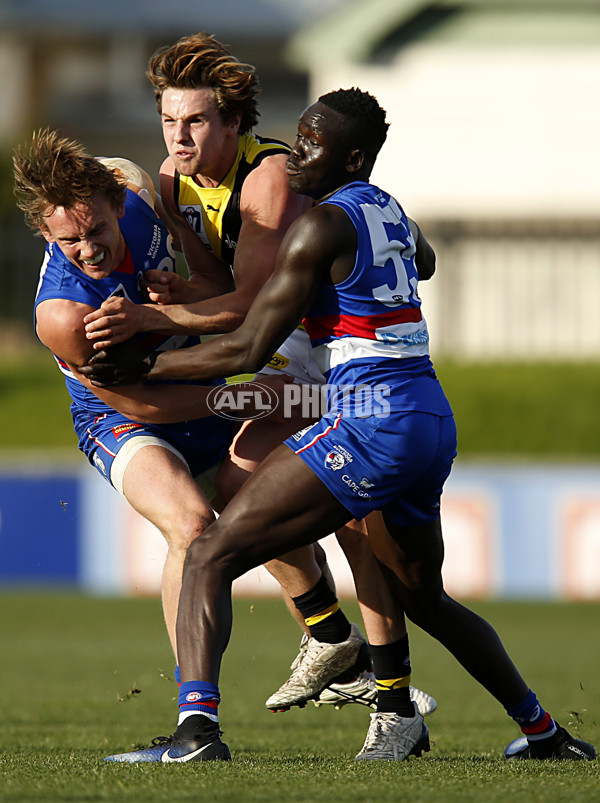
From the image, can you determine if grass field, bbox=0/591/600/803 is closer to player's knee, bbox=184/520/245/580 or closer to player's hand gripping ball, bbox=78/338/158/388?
player's knee, bbox=184/520/245/580

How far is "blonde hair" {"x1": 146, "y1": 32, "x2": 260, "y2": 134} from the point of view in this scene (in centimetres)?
505

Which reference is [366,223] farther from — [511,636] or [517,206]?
[517,206]

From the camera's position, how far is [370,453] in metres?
4.47

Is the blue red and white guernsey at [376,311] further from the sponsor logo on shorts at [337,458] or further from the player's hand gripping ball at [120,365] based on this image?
the player's hand gripping ball at [120,365]

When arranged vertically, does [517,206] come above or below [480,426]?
above

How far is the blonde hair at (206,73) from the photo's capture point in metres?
5.05

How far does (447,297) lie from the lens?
20.3 metres

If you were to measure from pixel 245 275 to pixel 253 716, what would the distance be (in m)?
2.99

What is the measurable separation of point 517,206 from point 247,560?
53.4ft

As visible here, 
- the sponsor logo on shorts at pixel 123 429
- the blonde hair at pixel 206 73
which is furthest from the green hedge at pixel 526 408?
the blonde hair at pixel 206 73

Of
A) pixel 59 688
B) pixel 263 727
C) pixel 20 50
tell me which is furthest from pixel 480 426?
pixel 20 50

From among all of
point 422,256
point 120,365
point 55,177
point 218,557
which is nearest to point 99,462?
point 120,365

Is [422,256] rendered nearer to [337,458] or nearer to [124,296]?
[337,458]

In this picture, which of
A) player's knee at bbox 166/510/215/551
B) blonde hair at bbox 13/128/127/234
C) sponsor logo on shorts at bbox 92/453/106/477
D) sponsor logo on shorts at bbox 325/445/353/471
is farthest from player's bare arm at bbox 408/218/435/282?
sponsor logo on shorts at bbox 92/453/106/477
